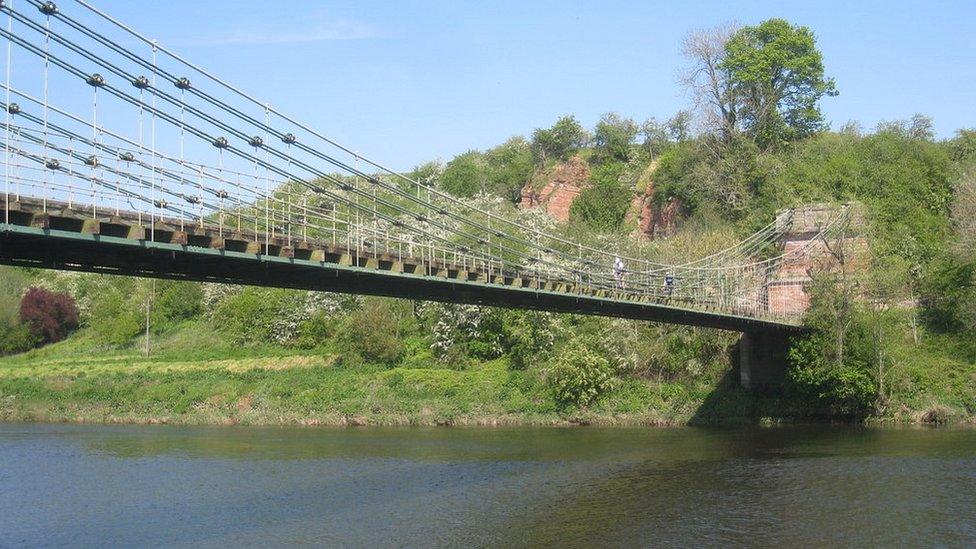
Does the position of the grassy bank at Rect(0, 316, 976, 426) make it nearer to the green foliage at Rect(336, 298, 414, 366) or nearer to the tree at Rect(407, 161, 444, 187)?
the green foliage at Rect(336, 298, 414, 366)

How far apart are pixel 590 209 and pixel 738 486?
143 feet

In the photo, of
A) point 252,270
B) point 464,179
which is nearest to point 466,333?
point 252,270

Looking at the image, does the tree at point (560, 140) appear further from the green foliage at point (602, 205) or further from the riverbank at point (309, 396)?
the riverbank at point (309, 396)

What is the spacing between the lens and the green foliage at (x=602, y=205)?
7006 centimetres

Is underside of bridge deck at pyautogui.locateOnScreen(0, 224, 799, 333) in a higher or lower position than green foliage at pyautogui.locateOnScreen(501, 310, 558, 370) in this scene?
higher

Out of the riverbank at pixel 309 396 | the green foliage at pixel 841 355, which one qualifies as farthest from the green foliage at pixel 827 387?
the riverbank at pixel 309 396

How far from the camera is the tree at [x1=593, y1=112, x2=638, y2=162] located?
83188mm

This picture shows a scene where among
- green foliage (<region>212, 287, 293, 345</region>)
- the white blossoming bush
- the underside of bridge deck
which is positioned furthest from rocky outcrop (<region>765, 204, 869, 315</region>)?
green foliage (<region>212, 287, 293, 345</region>)

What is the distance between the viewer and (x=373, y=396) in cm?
4797

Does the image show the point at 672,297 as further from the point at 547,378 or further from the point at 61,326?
the point at 61,326

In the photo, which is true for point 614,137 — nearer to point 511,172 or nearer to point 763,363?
point 511,172

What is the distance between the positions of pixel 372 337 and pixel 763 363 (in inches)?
792

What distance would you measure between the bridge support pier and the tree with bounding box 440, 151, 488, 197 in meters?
40.0

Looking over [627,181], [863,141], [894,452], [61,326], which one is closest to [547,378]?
[894,452]
